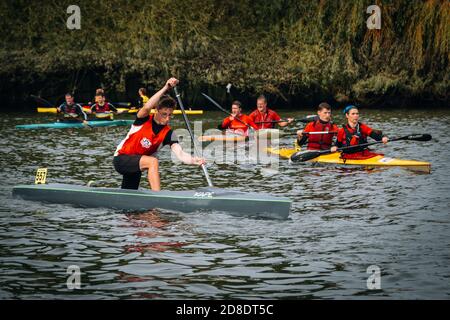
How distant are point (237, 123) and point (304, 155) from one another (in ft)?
17.7

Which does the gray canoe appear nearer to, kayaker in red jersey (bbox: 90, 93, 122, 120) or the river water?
the river water

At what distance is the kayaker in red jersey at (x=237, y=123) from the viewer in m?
23.5

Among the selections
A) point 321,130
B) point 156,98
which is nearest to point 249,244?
point 156,98

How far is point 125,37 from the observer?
3838cm

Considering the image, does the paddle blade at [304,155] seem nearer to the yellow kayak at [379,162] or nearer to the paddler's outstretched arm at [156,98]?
the yellow kayak at [379,162]

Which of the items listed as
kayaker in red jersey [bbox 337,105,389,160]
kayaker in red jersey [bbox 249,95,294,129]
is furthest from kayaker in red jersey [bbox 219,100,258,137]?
kayaker in red jersey [bbox 337,105,389,160]

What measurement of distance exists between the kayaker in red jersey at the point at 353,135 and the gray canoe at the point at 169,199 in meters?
5.91

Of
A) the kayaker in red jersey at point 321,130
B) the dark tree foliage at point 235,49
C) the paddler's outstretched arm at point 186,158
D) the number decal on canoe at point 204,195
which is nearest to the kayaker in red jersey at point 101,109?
the dark tree foliage at point 235,49

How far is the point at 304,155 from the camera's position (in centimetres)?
1884

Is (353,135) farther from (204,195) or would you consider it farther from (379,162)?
(204,195)
